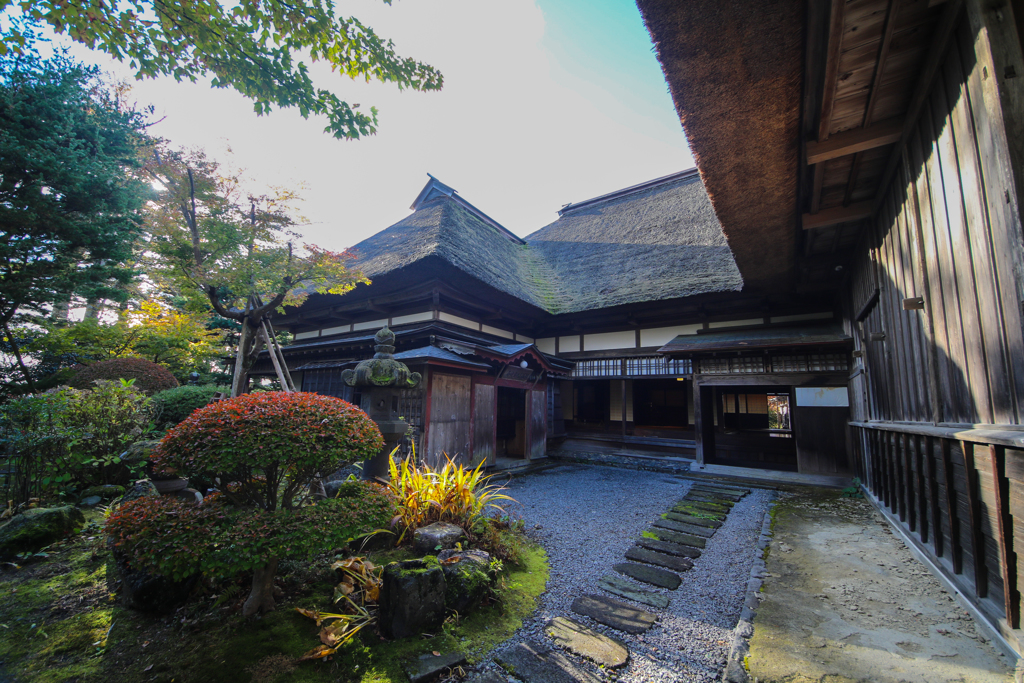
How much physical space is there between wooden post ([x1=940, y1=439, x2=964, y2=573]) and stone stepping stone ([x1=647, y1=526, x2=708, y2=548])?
6.26ft

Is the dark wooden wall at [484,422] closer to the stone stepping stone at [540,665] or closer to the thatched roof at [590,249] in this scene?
the thatched roof at [590,249]

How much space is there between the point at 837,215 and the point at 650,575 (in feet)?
15.2

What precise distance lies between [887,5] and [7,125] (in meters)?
15.2

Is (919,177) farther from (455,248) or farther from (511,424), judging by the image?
(511,424)

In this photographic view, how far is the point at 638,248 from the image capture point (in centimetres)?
1178

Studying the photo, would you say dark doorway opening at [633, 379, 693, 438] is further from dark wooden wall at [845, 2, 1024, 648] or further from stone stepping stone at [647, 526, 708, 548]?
dark wooden wall at [845, 2, 1024, 648]

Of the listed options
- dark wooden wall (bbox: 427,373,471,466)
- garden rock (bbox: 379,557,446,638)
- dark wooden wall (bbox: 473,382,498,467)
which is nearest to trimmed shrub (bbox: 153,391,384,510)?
→ garden rock (bbox: 379,557,446,638)

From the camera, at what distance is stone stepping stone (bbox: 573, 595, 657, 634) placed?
2.65 metres

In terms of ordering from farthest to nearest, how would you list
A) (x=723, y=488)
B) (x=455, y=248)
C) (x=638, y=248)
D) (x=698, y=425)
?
1. (x=638, y=248)
2. (x=455, y=248)
3. (x=698, y=425)
4. (x=723, y=488)

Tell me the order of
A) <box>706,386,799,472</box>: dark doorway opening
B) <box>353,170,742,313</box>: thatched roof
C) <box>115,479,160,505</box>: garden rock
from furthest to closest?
<box>706,386,799,472</box>: dark doorway opening < <box>353,170,742,313</box>: thatched roof < <box>115,479,160,505</box>: garden rock

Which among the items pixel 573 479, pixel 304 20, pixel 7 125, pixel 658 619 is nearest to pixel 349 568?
pixel 658 619

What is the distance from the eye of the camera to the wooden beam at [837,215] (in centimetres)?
454

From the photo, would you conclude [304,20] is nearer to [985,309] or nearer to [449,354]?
[449,354]

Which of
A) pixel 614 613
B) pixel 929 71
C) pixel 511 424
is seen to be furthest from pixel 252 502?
pixel 511 424
